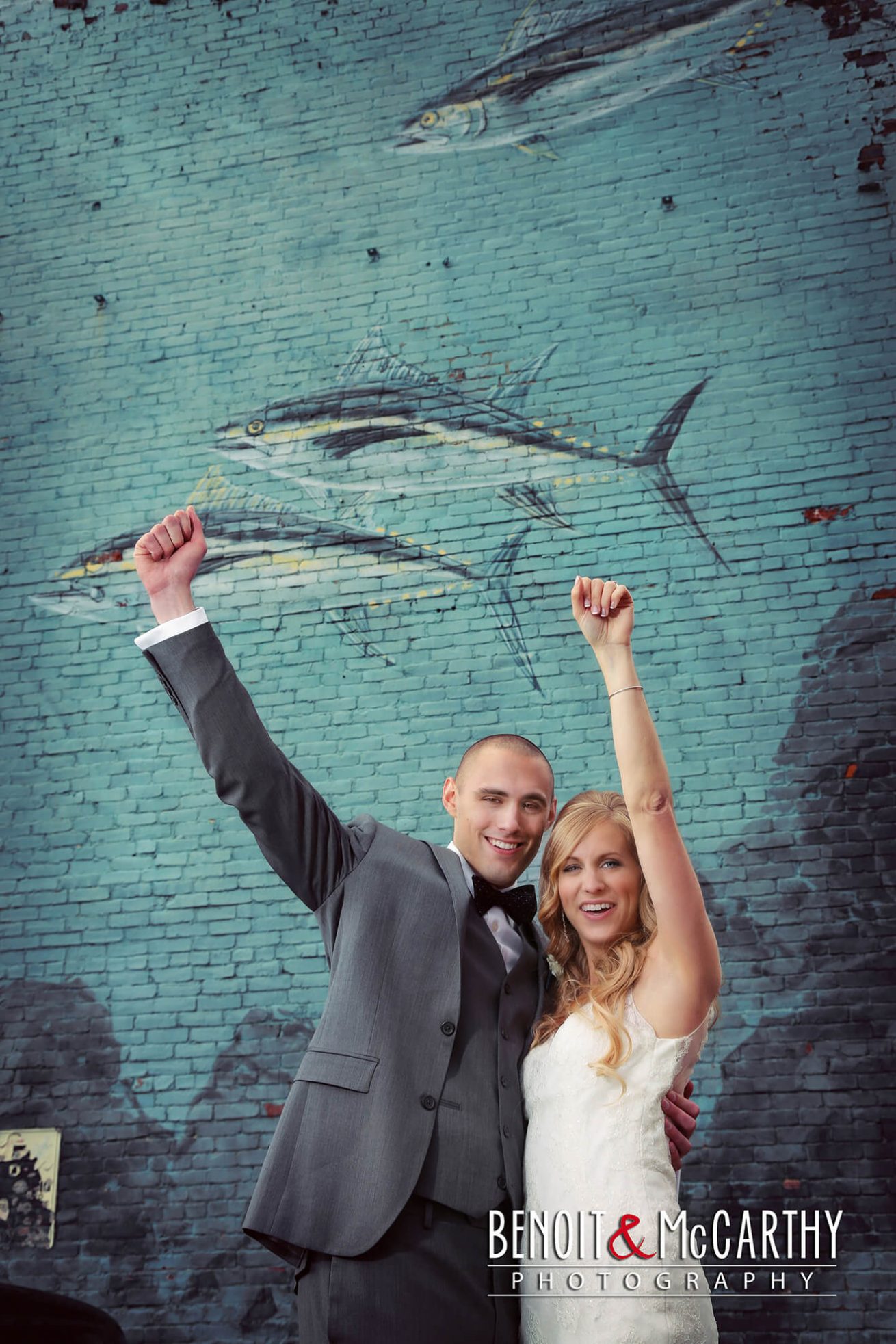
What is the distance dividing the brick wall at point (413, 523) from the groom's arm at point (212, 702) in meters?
2.92

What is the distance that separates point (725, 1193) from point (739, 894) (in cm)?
111

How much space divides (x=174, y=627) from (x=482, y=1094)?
950 millimetres

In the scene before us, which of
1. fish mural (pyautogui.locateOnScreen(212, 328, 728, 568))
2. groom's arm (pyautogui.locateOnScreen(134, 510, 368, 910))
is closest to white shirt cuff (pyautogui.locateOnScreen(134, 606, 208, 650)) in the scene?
groom's arm (pyautogui.locateOnScreen(134, 510, 368, 910))

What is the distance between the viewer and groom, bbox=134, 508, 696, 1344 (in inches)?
69.7

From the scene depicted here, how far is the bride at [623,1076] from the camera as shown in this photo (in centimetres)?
179

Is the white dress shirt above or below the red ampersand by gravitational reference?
above

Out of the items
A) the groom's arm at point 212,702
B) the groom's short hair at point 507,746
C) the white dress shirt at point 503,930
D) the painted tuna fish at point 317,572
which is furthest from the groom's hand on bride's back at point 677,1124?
the painted tuna fish at point 317,572

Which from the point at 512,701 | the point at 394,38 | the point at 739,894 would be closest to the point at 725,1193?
the point at 739,894

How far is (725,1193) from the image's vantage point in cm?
417

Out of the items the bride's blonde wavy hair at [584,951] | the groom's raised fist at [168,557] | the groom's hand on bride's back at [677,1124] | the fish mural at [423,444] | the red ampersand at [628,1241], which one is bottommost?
the red ampersand at [628,1241]

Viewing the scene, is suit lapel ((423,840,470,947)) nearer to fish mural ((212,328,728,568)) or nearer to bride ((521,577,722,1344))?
bride ((521,577,722,1344))

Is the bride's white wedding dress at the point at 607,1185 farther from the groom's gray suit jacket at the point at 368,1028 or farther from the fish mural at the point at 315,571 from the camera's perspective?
the fish mural at the point at 315,571

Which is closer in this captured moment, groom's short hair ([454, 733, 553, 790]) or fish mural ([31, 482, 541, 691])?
groom's short hair ([454, 733, 553, 790])

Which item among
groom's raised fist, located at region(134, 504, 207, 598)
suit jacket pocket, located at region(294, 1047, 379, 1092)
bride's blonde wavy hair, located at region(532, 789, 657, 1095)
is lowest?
suit jacket pocket, located at region(294, 1047, 379, 1092)
